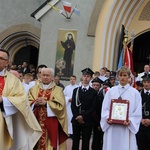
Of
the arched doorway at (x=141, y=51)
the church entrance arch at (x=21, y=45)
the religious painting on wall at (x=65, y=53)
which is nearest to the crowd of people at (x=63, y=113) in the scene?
the religious painting on wall at (x=65, y=53)

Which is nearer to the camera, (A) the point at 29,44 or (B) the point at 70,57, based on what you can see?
(B) the point at 70,57

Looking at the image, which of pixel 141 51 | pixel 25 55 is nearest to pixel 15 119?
pixel 141 51

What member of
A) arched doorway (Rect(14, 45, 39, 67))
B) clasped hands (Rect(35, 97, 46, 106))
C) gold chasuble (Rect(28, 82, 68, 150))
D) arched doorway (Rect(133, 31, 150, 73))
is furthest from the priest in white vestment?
arched doorway (Rect(14, 45, 39, 67))

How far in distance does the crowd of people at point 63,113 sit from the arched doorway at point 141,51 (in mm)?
10636

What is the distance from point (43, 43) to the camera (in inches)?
616

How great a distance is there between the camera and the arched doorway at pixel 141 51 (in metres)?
18.5

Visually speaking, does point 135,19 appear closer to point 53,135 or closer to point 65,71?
point 65,71

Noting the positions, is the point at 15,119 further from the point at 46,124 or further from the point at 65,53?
the point at 65,53

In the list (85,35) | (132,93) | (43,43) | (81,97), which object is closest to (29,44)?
(43,43)

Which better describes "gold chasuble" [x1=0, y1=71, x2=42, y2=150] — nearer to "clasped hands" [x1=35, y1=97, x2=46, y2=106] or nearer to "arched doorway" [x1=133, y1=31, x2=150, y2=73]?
"clasped hands" [x1=35, y1=97, x2=46, y2=106]

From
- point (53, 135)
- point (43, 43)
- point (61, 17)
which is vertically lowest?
point (53, 135)

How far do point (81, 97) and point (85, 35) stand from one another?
25.2 ft

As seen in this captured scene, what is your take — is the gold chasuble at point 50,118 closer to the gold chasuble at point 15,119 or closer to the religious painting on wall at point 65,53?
the gold chasuble at point 15,119

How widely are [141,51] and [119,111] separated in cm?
1282
